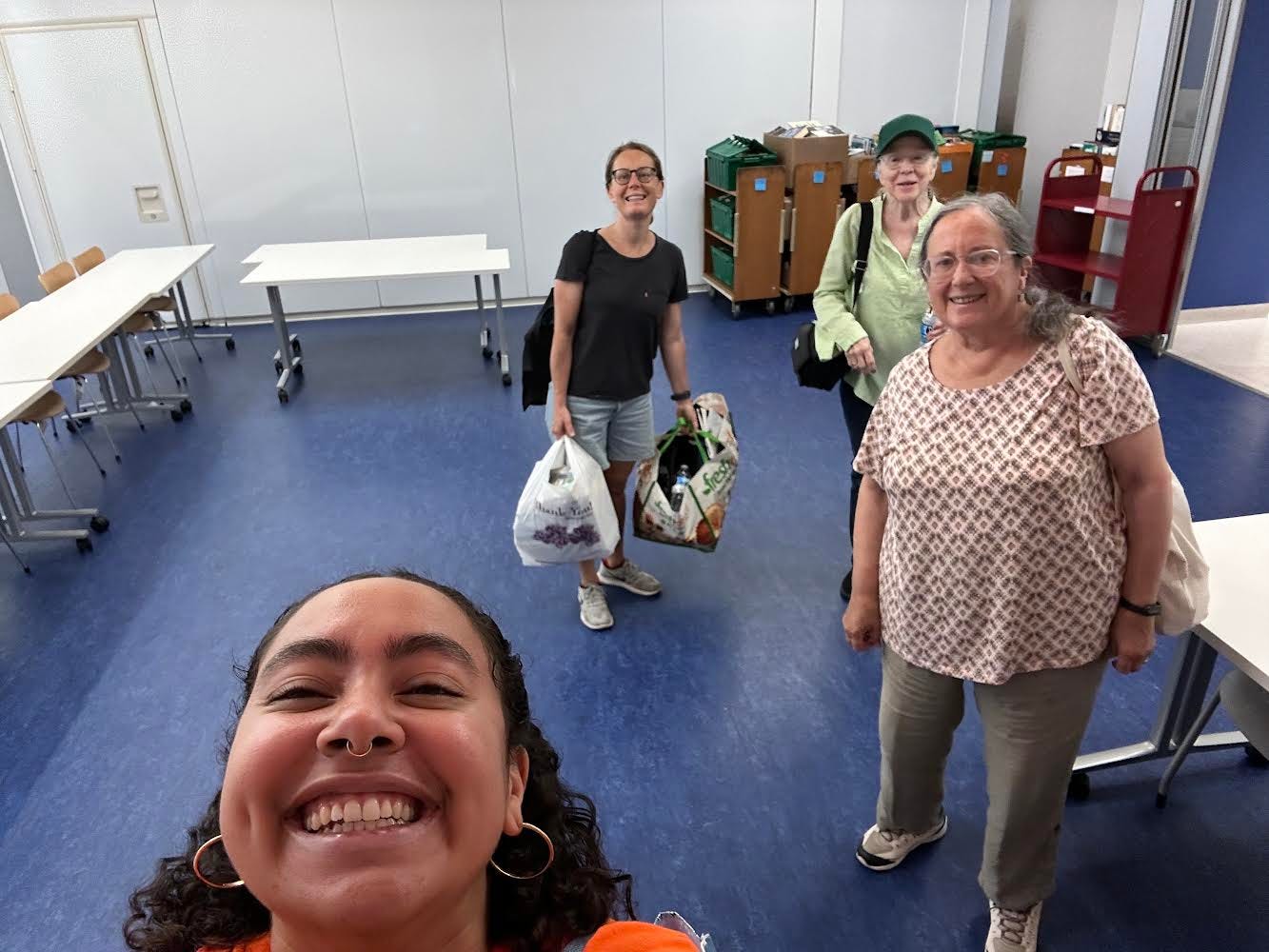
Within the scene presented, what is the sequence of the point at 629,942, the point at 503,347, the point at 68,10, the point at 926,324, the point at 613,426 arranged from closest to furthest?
the point at 629,942
the point at 926,324
the point at 613,426
the point at 503,347
the point at 68,10

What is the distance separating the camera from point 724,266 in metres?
6.70

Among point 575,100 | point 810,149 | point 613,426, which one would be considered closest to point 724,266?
point 810,149

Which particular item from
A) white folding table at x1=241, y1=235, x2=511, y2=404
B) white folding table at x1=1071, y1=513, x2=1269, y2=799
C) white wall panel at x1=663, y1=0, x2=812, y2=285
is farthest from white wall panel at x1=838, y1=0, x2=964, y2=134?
white folding table at x1=1071, y1=513, x2=1269, y2=799

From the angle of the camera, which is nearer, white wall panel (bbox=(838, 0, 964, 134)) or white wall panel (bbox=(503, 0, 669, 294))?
white wall panel (bbox=(503, 0, 669, 294))

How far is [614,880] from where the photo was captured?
116cm

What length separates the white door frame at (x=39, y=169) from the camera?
19.7ft

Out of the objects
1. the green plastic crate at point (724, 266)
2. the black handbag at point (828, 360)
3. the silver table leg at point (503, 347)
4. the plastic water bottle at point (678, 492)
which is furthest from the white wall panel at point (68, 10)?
the black handbag at point (828, 360)

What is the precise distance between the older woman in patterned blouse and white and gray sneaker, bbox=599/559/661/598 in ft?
4.95

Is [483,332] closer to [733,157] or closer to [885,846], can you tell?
[733,157]

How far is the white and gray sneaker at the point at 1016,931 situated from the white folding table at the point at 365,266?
4204 millimetres

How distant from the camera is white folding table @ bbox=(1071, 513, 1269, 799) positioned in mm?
1664

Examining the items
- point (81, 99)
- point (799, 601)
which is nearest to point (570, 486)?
point (799, 601)

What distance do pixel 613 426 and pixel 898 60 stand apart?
5604mm

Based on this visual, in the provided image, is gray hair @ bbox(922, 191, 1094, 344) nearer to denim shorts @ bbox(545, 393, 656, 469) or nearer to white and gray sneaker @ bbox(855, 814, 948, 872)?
white and gray sneaker @ bbox(855, 814, 948, 872)
